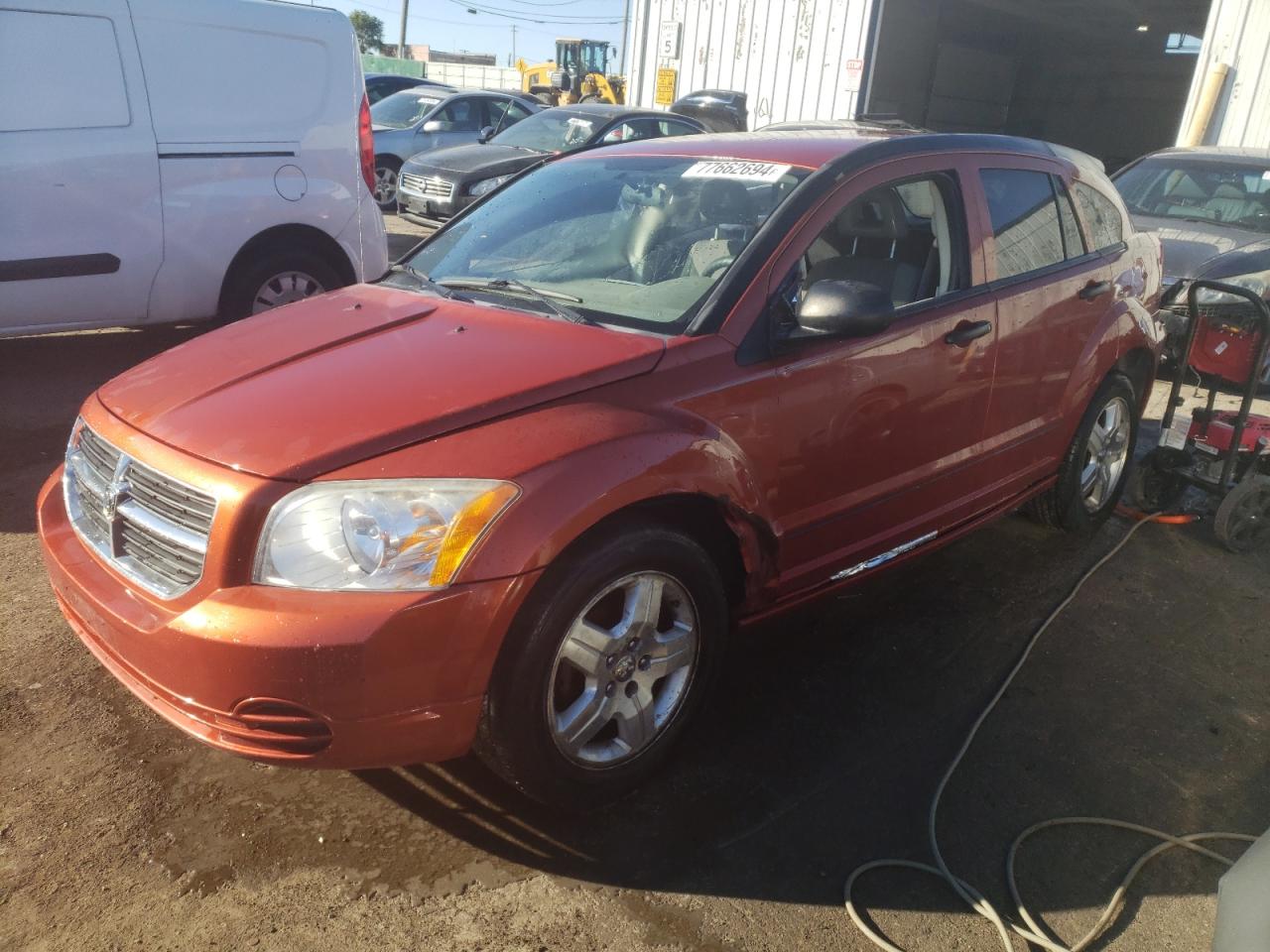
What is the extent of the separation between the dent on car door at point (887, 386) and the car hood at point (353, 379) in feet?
1.81

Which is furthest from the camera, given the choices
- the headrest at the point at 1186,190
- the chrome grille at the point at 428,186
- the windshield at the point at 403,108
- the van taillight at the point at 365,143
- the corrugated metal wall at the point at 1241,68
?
the windshield at the point at 403,108

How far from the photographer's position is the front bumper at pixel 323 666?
7.06 ft

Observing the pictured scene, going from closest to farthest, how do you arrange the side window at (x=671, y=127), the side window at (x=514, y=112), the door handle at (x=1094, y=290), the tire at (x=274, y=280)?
the door handle at (x=1094, y=290) < the tire at (x=274, y=280) < the side window at (x=671, y=127) < the side window at (x=514, y=112)

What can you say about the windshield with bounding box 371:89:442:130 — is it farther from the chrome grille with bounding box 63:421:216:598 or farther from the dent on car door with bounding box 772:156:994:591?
the chrome grille with bounding box 63:421:216:598

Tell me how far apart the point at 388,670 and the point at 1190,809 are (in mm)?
2195

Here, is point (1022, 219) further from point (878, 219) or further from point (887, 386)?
point (887, 386)

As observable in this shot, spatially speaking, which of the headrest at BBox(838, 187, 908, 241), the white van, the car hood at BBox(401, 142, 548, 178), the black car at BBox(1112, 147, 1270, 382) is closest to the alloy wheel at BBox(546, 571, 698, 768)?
the headrest at BBox(838, 187, 908, 241)

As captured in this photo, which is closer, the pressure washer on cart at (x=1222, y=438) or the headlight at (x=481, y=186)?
the pressure washer on cart at (x=1222, y=438)

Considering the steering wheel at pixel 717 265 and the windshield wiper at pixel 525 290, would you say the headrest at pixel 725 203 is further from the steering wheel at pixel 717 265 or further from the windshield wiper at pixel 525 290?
the windshield wiper at pixel 525 290

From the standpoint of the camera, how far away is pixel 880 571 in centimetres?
343

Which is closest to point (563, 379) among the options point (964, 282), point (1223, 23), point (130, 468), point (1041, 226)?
point (130, 468)

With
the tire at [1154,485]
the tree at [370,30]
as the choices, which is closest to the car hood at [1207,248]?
the tire at [1154,485]

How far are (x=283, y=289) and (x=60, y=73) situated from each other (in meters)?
1.56

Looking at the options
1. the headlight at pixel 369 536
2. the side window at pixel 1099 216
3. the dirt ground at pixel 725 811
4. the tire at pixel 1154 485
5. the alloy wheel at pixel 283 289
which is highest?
the side window at pixel 1099 216
